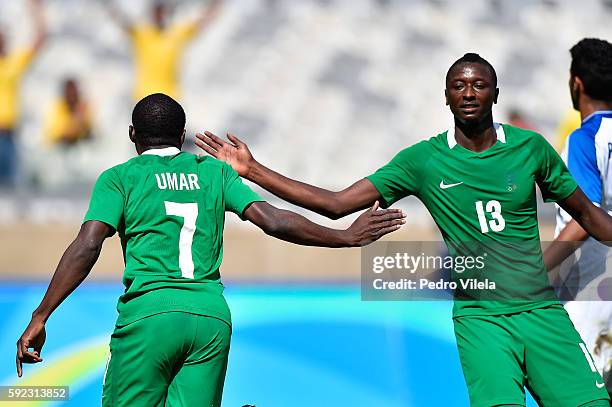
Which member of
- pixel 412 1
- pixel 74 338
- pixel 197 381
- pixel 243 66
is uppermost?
pixel 412 1

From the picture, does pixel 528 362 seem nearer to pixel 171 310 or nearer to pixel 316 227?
pixel 316 227

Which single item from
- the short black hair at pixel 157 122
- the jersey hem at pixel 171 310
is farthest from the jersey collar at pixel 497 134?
the jersey hem at pixel 171 310

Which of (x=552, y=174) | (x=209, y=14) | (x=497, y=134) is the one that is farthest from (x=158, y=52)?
(x=552, y=174)

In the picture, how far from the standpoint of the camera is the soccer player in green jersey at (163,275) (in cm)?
448

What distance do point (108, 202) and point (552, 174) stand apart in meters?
2.03

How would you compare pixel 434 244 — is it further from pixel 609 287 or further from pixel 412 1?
pixel 412 1

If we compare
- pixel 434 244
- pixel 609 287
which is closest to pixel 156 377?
pixel 434 244

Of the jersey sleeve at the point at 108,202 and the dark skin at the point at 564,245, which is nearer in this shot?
the jersey sleeve at the point at 108,202

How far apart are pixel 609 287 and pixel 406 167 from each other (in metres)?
1.56

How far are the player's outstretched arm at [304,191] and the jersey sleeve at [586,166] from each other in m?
1.21

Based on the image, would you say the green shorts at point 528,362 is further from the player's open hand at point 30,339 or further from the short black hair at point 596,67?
the player's open hand at point 30,339

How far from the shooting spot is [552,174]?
16.7 feet

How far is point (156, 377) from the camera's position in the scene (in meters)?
4.48

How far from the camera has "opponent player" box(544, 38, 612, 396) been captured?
5.71 metres
